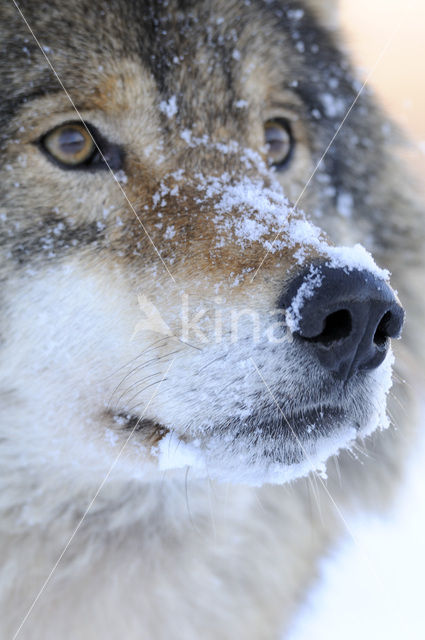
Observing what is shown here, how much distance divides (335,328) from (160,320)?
40 cm

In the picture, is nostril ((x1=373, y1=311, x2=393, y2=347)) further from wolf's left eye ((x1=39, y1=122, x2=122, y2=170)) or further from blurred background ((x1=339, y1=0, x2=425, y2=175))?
blurred background ((x1=339, y1=0, x2=425, y2=175))

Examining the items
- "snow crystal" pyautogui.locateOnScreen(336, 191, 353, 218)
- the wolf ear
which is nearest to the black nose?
"snow crystal" pyautogui.locateOnScreen(336, 191, 353, 218)

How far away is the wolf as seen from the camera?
1.31 metres

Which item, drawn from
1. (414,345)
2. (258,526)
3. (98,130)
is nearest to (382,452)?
(414,345)

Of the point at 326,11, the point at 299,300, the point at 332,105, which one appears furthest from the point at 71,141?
the point at 326,11

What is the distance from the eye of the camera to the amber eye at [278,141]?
6.57 feet

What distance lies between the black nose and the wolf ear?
1.51 meters

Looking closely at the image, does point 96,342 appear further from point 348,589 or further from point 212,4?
point 348,589

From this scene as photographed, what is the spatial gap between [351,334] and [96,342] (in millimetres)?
596

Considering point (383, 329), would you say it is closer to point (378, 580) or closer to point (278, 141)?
point (278, 141)

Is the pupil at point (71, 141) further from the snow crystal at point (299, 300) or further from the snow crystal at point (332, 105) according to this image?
the snow crystal at point (332, 105)

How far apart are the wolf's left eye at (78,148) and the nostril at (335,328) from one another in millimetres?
727

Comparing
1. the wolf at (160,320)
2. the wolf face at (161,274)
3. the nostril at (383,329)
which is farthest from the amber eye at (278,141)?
the nostril at (383,329)

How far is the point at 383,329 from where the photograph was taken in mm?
1331
